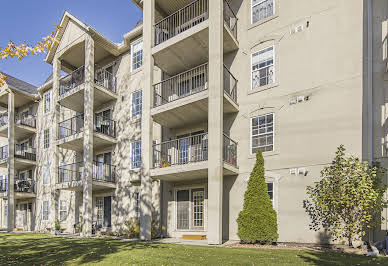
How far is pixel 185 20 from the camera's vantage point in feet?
55.3

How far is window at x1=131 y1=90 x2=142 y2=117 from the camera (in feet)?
60.1

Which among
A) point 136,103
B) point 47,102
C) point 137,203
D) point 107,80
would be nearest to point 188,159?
point 137,203

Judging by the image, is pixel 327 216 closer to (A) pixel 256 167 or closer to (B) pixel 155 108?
(A) pixel 256 167

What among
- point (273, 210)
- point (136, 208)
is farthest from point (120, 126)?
point (273, 210)

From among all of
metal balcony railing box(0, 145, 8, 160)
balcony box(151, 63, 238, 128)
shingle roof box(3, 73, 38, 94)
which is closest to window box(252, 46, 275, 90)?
balcony box(151, 63, 238, 128)

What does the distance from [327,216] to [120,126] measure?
537 inches

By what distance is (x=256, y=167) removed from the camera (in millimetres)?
12148

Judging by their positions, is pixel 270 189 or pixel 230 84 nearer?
pixel 270 189

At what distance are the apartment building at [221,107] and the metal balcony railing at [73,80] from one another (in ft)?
0.54

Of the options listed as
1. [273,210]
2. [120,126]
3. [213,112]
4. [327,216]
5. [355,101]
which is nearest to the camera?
[327,216]

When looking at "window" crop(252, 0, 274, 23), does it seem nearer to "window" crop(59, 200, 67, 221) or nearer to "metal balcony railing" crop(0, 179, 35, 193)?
"window" crop(59, 200, 67, 221)

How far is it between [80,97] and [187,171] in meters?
11.1

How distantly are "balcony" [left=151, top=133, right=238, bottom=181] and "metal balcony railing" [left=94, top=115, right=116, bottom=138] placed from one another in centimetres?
474

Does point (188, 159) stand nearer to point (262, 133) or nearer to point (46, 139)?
point (262, 133)
